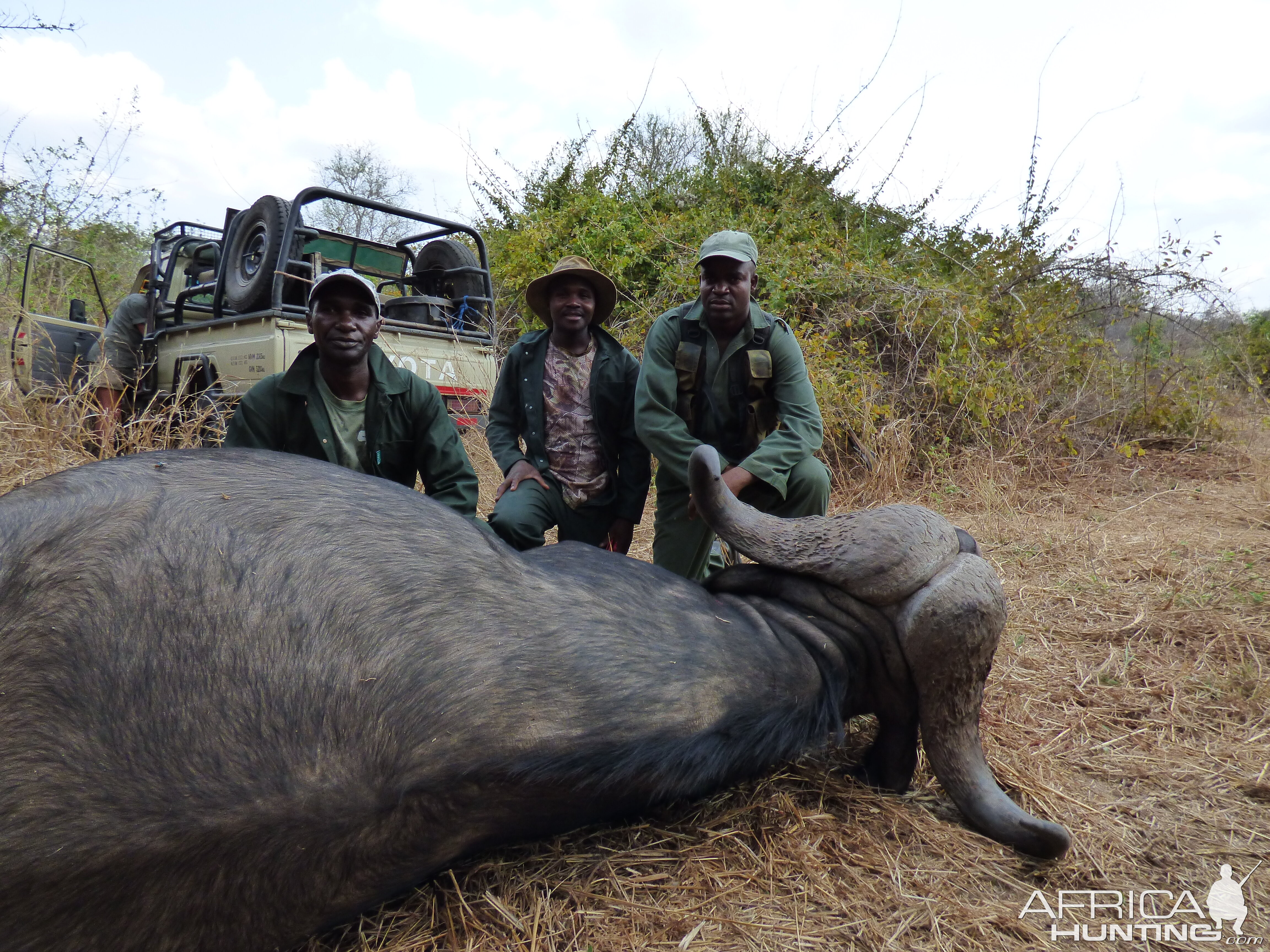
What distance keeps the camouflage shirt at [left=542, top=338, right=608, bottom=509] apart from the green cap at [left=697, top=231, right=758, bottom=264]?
0.79 meters

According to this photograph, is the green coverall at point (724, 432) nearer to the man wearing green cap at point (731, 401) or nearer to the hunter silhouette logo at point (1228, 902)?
the man wearing green cap at point (731, 401)

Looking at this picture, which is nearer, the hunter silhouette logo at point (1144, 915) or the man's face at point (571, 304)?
the hunter silhouette logo at point (1144, 915)

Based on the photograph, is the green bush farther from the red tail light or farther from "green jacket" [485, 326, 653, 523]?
"green jacket" [485, 326, 653, 523]

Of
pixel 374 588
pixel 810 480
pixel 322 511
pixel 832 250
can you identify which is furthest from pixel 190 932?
pixel 832 250

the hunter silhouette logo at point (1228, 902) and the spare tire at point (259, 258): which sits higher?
the spare tire at point (259, 258)

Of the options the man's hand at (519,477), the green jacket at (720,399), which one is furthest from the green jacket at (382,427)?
the green jacket at (720,399)

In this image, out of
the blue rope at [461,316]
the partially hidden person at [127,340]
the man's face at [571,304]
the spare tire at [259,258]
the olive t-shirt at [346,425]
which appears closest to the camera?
the olive t-shirt at [346,425]

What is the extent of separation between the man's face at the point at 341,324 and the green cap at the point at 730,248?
1.45 meters

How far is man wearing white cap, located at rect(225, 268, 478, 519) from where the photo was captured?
3.03 m

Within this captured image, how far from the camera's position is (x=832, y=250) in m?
8.37

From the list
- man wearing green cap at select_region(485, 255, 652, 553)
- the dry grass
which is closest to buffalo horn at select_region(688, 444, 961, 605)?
the dry grass

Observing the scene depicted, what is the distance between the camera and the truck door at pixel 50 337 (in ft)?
16.8

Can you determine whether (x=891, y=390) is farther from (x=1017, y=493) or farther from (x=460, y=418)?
(x=460, y=418)

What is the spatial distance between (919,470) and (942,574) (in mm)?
5317
